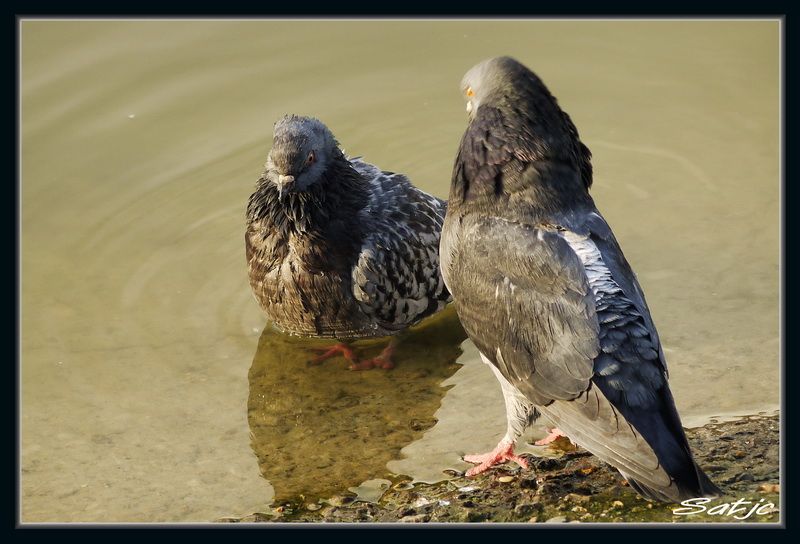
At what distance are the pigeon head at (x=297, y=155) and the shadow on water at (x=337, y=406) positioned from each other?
52.4 inches

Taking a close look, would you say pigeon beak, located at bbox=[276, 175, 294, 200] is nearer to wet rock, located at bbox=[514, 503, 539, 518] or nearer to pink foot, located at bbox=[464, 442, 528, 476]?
pink foot, located at bbox=[464, 442, 528, 476]

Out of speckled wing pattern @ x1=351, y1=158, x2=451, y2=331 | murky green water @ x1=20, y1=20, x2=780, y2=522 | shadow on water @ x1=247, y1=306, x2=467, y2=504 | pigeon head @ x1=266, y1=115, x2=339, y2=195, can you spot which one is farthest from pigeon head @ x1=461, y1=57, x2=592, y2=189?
shadow on water @ x1=247, y1=306, x2=467, y2=504

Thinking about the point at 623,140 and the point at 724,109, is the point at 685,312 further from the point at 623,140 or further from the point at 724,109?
the point at 724,109

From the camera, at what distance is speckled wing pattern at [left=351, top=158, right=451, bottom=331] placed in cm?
758

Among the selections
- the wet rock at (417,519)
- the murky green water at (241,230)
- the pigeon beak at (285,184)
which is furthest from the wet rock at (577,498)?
the pigeon beak at (285,184)

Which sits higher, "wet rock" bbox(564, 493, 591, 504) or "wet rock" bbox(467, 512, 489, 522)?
"wet rock" bbox(564, 493, 591, 504)

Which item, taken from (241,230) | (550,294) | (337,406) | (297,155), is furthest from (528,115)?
(241,230)

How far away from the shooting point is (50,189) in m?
9.58

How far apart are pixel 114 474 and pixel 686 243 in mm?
4735

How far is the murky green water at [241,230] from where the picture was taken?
6.94 m

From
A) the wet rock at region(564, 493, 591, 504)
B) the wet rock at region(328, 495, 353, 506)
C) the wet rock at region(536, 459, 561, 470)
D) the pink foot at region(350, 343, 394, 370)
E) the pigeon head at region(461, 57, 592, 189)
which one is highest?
the pigeon head at region(461, 57, 592, 189)

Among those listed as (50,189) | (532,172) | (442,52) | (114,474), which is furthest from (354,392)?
(442,52)

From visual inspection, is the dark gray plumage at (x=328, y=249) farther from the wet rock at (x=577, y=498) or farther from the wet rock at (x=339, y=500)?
the wet rock at (x=577, y=498)

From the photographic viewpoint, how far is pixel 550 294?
5777 mm
